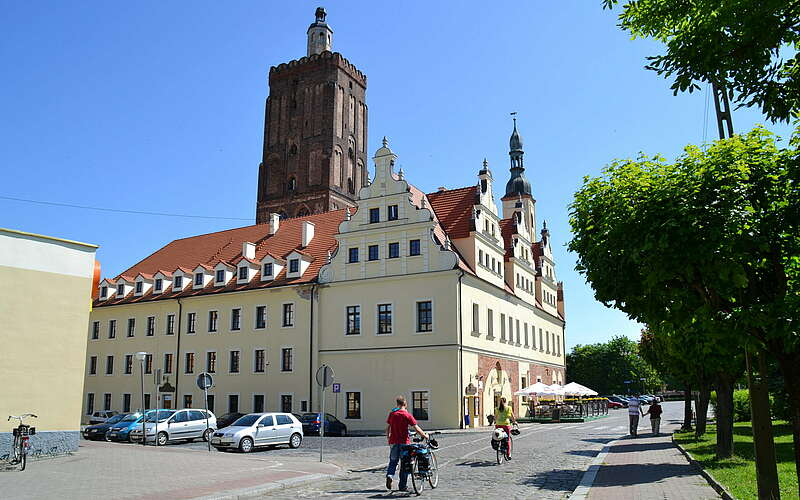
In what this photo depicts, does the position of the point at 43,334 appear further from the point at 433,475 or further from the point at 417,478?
the point at 433,475

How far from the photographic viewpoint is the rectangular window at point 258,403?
4075cm

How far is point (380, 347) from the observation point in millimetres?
37781

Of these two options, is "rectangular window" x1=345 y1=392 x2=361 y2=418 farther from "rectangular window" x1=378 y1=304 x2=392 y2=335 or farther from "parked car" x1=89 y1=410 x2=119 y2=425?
"parked car" x1=89 y1=410 x2=119 y2=425

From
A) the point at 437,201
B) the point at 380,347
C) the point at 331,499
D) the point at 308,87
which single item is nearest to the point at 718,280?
the point at 331,499

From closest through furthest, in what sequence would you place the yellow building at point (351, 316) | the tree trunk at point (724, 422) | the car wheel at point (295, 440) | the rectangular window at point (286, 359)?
the tree trunk at point (724, 422) → the car wheel at point (295, 440) → the yellow building at point (351, 316) → the rectangular window at point (286, 359)

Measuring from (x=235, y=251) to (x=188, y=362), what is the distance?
28.9ft

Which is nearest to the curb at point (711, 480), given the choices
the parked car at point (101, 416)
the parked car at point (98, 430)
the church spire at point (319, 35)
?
the parked car at point (98, 430)

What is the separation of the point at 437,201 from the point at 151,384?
22.7 meters

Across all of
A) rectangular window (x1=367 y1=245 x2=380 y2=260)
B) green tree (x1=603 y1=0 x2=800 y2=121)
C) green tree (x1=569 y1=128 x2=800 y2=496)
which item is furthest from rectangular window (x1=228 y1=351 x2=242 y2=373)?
green tree (x1=603 y1=0 x2=800 y2=121)

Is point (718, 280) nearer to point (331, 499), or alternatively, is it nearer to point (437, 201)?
point (331, 499)

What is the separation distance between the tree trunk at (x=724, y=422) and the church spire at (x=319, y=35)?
69.7 m

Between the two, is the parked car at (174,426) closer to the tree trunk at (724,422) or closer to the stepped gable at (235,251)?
the stepped gable at (235,251)

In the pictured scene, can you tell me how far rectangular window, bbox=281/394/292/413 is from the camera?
130 feet

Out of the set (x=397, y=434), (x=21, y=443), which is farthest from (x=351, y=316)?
(x=397, y=434)
